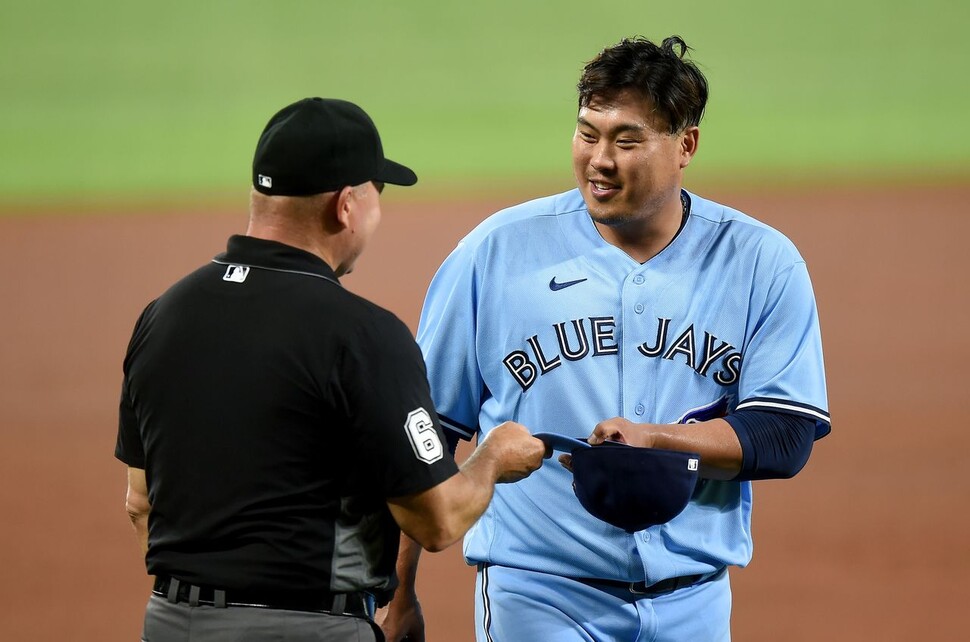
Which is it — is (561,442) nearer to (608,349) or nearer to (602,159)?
(608,349)

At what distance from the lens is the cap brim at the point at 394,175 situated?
2310 millimetres

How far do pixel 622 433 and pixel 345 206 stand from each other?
0.73 m

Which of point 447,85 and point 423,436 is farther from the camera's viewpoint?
point 447,85

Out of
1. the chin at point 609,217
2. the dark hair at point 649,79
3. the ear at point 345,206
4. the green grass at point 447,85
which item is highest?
the green grass at point 447,85

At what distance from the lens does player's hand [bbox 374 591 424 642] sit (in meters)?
2.73

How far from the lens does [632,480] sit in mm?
2428

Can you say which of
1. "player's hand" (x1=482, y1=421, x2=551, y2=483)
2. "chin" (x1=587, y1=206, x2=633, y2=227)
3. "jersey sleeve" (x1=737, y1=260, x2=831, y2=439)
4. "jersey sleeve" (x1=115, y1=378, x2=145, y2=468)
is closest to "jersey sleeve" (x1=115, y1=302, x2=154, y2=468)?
"jersey sleeve" (x1=115, y1=378, x2=145, y2=468)

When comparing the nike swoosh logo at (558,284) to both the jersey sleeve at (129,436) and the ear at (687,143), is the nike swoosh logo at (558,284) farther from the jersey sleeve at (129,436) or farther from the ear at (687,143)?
the jersey sleeve at (129,436)

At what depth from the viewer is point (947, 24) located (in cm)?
1119

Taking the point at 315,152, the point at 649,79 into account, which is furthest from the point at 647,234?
the point at 315,152

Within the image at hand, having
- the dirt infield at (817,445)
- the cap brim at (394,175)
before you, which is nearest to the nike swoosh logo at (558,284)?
the cap brim at (394,175)

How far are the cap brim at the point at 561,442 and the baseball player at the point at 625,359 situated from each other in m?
0.11

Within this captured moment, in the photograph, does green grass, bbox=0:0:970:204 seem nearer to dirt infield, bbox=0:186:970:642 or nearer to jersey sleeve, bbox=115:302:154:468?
dirt infield, bbox=0:186:970:642

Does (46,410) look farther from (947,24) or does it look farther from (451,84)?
(947,24)
